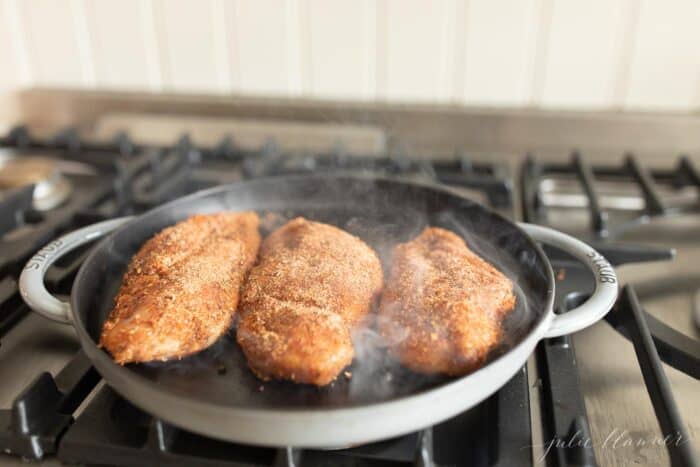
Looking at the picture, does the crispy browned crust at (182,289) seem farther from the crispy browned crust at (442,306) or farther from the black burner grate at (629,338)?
the black burner grate at (629,338)

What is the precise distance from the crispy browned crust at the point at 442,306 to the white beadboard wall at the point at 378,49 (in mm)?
603

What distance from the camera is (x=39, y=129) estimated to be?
161 centimetres

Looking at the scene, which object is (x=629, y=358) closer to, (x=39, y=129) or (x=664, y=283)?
(x=664, y=283)

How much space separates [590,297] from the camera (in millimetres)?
746

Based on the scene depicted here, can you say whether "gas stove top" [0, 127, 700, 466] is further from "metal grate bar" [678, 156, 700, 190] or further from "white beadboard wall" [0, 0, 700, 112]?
"white beadboard wall" [0, 0, 700, 112]

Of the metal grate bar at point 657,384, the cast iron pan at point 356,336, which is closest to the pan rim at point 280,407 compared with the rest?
the cast iron pan at point 356,336

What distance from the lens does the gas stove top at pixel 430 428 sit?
0.64 m

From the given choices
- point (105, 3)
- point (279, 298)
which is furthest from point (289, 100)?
point (279, 298)

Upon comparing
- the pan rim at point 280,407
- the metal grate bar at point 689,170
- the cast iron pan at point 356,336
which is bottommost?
the metal grate bar at point 689,170

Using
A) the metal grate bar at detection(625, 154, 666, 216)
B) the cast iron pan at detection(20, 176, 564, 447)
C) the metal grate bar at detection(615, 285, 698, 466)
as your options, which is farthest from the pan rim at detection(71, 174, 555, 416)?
the metal grate bar at detection(625, 154, 666, 216)

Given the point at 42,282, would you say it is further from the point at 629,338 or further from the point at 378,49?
the point at 378,49

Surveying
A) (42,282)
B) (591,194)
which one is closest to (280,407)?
(42,282)

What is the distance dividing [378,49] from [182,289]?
2.69 ft

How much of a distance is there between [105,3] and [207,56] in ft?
0.90
